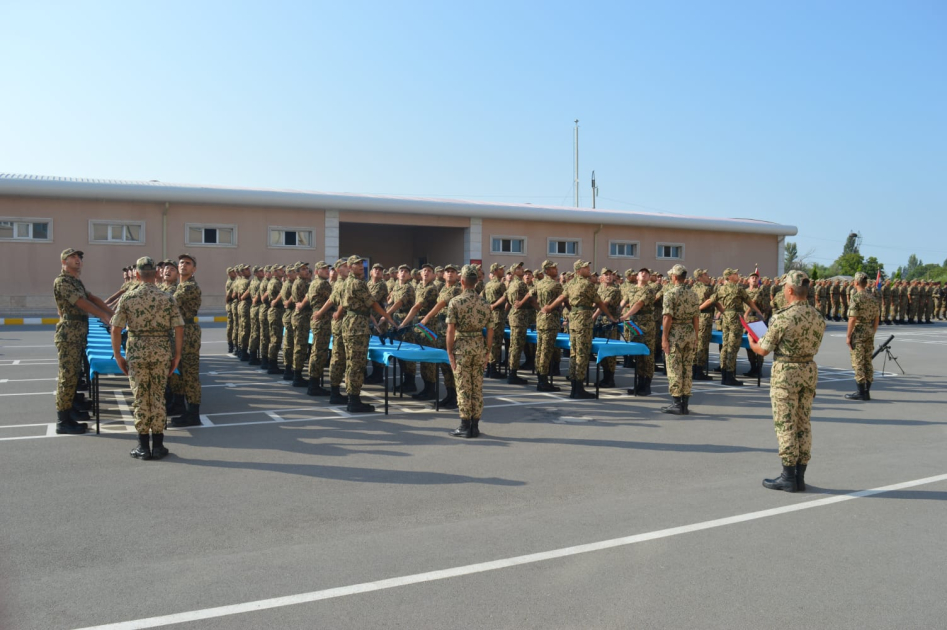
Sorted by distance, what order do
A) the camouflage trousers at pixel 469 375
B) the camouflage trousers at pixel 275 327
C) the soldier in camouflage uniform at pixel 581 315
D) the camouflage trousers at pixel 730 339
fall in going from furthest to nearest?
the camouflage trousers at pixel 275 327 → the camouflage trousers at pixel 730 339 → the soldier in camouflage uniform at pixel 581 315 → the camouflage trousers at pixel 469 375

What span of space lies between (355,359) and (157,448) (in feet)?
9.85

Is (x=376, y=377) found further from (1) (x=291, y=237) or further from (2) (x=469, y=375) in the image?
(1) (x=291, y=237)

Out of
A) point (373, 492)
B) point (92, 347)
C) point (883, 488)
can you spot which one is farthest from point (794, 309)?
point (92, 347)

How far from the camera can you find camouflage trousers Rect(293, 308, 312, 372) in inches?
473

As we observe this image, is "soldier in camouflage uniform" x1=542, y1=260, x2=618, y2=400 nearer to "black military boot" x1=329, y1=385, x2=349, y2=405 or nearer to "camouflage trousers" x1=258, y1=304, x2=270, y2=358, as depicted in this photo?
"black military boot" x1=329, y1=385, x2=349, y2=405

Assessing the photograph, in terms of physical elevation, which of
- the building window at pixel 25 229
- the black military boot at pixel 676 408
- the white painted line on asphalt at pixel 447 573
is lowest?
the white painted line on asphalt at pixel 447 573

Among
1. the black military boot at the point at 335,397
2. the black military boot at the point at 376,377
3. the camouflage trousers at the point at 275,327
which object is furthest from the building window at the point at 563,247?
the black military boot at the point at 335,397

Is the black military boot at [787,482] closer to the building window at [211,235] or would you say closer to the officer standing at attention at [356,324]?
the officer standing at attention at [356,324]

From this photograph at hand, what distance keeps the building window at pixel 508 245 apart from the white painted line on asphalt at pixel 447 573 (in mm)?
25423

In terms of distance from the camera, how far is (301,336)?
12023 mm

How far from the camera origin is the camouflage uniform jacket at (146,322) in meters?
7.31

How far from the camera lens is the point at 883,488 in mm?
6645

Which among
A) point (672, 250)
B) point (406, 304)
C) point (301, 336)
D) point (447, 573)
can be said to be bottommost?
point (447, 573)

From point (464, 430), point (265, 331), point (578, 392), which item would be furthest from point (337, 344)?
point (265, 331)
